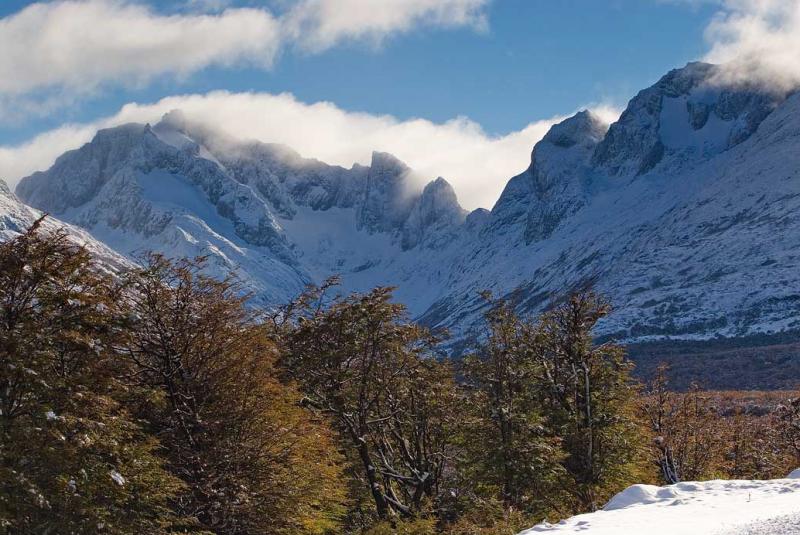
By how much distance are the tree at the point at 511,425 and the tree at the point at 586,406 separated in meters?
0.58

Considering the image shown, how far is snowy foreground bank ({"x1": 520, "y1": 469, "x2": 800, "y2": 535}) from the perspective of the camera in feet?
41.4

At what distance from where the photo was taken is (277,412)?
77.0ft

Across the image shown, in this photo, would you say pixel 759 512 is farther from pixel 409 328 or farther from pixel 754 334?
pixel 754 334

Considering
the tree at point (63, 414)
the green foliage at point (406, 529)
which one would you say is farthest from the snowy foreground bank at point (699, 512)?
the tree at point (63, 414)

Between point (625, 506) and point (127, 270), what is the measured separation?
52.8 feet

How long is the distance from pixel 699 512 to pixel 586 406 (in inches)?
522

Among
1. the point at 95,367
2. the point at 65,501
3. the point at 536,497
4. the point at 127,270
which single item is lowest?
the point at 536,497

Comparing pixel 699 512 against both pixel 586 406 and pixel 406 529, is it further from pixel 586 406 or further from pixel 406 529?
pixel 586 406

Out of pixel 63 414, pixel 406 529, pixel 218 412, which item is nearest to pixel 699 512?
pixel 406 529

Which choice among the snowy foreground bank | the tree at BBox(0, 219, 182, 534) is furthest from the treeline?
the snowy foreground bank

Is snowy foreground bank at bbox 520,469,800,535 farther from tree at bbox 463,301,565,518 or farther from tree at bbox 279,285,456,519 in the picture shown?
tree at bbox 279,285,456,519

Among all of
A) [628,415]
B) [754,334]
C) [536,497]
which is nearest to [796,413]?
[628,415]

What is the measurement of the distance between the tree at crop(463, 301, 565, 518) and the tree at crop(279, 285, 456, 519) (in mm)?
2105

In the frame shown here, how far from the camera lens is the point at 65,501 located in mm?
15836
